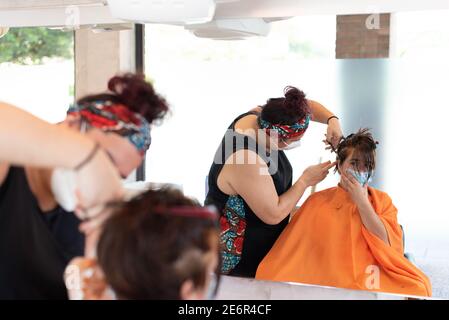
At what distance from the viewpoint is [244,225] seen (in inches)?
60.7

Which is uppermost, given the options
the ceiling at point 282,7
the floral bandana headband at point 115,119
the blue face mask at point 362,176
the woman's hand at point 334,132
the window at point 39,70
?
the ceiling at point 282,7

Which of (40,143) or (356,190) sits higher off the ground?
(40,143)

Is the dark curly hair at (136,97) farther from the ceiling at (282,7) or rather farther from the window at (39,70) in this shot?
the window at (39,70)

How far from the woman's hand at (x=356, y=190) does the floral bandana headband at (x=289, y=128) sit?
0.17 m

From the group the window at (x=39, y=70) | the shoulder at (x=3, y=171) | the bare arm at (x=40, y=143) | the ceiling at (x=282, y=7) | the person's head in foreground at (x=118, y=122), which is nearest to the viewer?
the bare arm at (x=40, y=143)

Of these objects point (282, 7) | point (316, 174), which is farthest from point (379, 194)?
point (282, 7)

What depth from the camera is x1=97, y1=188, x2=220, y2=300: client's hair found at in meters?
0.67

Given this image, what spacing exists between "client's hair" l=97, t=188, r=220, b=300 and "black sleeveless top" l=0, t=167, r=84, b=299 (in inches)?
9.9

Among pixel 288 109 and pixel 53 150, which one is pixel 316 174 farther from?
pixel 53 150

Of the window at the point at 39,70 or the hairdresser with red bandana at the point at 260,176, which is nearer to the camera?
the hairdresser with red bandana at the point at 260,176

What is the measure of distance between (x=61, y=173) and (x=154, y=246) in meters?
0.18

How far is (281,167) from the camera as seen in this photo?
1.56 meters

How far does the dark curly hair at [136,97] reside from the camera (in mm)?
823

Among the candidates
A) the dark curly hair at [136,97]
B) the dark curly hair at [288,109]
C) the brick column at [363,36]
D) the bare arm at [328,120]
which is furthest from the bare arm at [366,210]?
the dark curly hair at [136,97]
